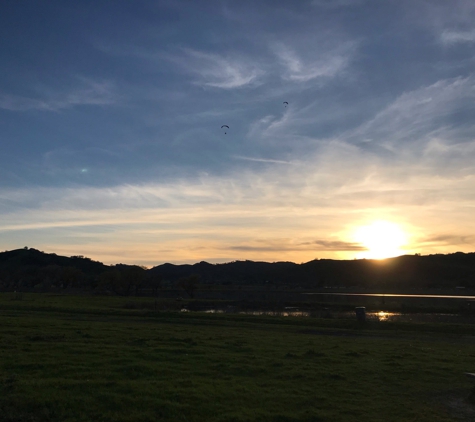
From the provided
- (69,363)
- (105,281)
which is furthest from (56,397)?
(105,281)

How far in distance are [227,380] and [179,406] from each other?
11.1ft

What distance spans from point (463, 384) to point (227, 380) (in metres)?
8.56

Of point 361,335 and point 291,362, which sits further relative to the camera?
point 361,335

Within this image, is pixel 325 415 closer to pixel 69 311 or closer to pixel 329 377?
pixel 329 377

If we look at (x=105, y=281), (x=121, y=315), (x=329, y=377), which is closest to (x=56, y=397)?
(x=329, y=377)

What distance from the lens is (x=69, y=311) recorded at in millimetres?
44406

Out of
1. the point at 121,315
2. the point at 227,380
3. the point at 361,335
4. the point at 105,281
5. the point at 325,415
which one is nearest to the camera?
the point at 325,415

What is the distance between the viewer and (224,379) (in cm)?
1464

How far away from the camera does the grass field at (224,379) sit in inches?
442

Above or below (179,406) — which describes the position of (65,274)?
above

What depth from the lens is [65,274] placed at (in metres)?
126

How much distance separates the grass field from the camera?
11234 millimetres

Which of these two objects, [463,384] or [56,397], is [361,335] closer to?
[463,384]

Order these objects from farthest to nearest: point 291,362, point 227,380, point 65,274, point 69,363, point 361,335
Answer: point 65,274, point 361,335, point 291,362, point 69,363, point 227,380
